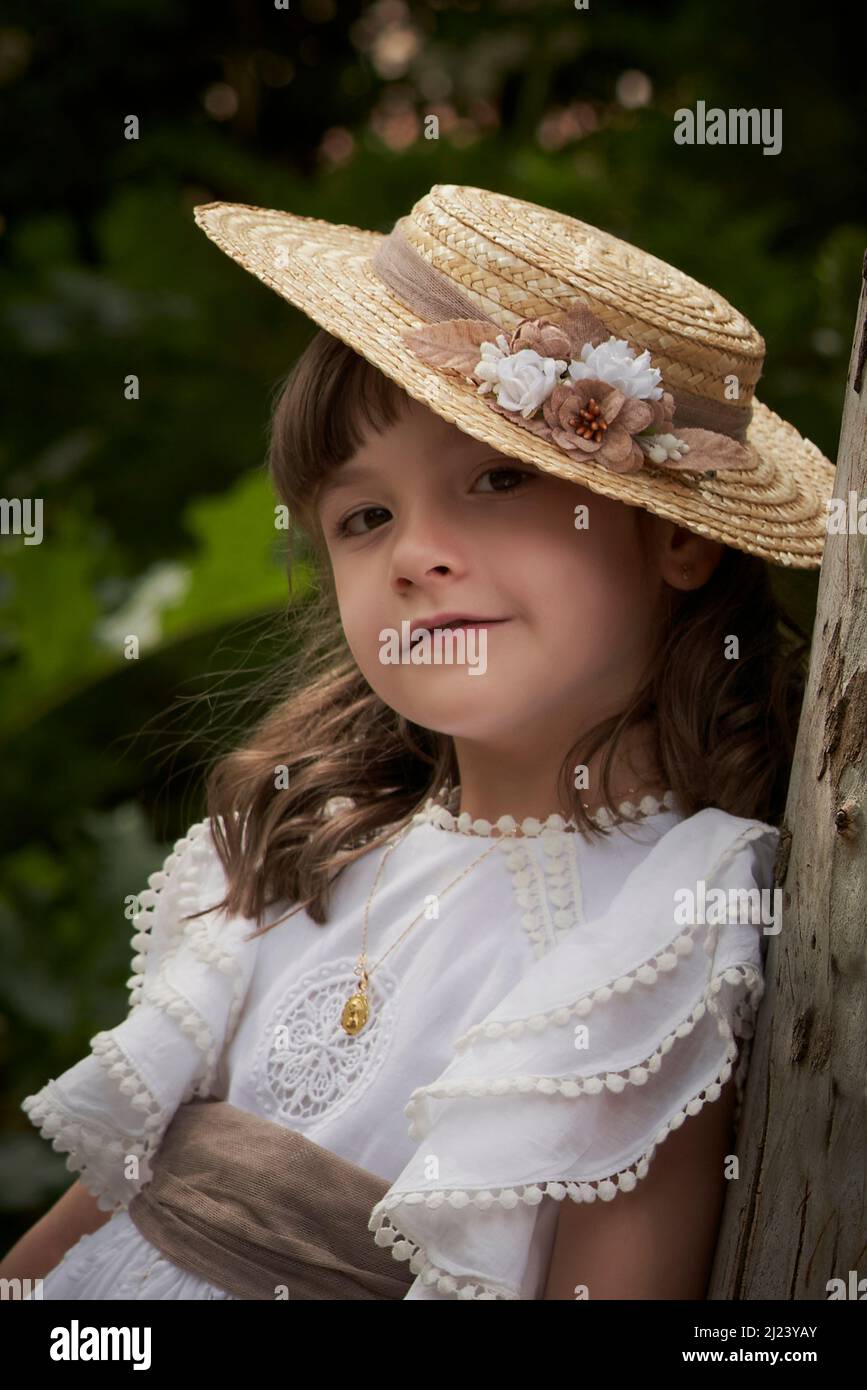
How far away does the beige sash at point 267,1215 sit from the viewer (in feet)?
4.41

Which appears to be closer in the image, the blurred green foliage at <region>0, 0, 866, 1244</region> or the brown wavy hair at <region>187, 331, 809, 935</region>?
the brown wavy hair at <region>187, 331, 809, 935</region>

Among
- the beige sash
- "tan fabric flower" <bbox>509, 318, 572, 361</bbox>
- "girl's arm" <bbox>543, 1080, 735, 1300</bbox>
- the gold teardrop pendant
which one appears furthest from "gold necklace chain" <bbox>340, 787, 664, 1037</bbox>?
"tan fabric flower" <bbox>509, 318, 572, 361</bbox>

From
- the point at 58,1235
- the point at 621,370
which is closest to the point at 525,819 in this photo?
the point at 621,370

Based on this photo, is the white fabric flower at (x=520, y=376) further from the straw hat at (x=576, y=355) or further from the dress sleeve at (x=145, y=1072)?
the dress sleeve at (x=145, y=1072)

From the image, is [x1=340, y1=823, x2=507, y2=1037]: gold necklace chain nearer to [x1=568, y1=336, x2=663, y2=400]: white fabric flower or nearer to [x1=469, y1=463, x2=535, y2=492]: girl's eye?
[x1=469, y1=463, x2=535, y2=492]: girl's eye

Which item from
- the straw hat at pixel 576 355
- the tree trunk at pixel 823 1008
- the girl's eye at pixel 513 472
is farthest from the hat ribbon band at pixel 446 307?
the tree trunk at pixel 823 1008

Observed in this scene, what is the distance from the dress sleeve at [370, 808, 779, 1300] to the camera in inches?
46.3

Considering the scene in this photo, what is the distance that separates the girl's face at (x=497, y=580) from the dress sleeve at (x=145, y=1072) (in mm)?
365

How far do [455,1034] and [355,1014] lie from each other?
0.11 metres

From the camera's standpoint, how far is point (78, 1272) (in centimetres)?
154

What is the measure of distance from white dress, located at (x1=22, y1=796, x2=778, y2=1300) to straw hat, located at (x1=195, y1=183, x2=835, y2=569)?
0.30 meters

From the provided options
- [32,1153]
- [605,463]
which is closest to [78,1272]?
[605,463]
